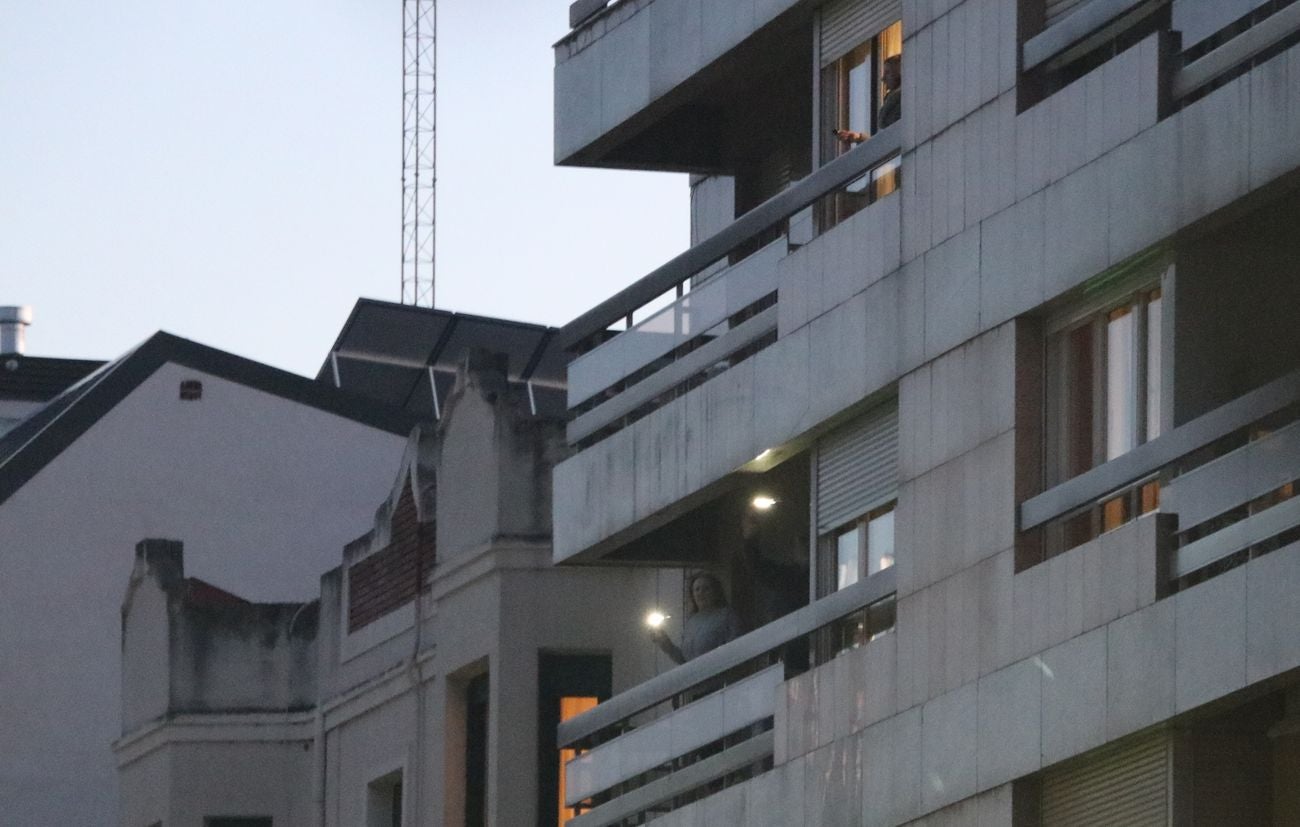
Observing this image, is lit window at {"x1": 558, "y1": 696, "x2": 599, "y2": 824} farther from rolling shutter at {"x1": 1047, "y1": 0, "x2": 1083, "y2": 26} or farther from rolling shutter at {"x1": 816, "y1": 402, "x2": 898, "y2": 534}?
rolling shutter at {"x1": 1047, "y1": 0, "x2": 1083, "y2": 26}

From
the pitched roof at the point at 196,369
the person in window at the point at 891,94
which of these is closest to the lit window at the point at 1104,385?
the person in window at the point at 891,94

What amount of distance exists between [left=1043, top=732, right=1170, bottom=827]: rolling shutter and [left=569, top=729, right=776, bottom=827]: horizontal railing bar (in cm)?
473

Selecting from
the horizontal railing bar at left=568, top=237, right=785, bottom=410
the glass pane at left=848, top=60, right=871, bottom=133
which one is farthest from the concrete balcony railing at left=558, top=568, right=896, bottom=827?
the glass pane at left=848, top=60, right=871, bottom=133

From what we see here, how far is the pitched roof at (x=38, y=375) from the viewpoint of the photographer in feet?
227

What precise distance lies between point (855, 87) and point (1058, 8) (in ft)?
14.8

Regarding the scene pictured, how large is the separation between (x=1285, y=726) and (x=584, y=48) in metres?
13.8

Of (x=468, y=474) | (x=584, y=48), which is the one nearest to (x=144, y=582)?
(x=468, y=474)

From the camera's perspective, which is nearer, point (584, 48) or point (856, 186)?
point (856, 186)

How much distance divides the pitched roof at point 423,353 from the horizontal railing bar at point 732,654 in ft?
79.7

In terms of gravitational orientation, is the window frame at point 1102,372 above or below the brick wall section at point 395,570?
below

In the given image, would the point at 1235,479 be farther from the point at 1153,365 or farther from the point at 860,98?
the point at 860,98

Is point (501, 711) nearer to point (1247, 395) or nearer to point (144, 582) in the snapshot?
point (144, 582)

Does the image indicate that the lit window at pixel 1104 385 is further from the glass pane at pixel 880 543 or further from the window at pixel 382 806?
the window at pixel 382 806

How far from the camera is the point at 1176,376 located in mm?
23656
